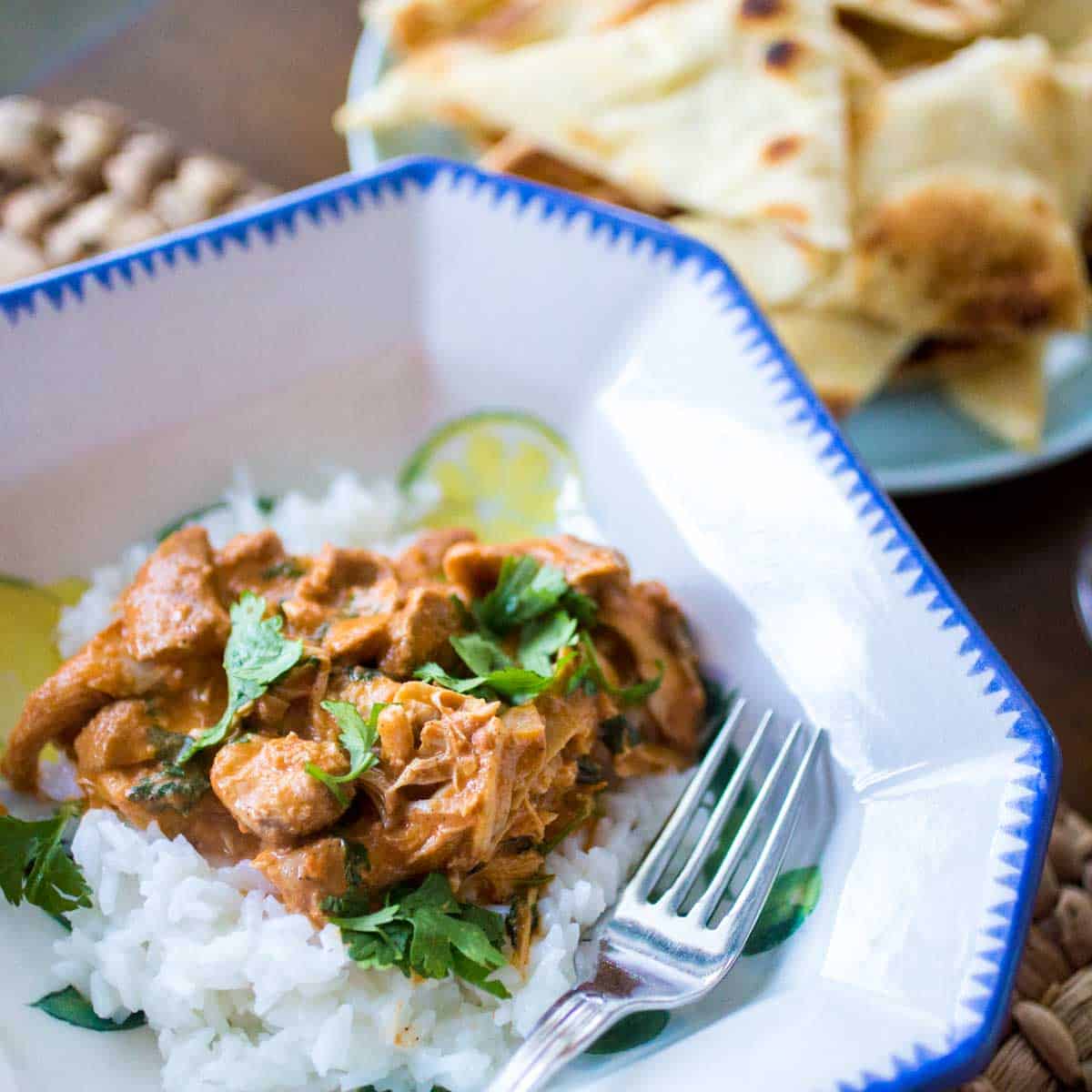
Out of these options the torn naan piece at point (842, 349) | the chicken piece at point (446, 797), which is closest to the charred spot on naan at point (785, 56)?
the torn naan piece at point (842, 349)

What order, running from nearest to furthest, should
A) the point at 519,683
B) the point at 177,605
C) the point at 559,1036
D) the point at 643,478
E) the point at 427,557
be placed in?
1. the point at 559,1036
2. the point at 519,683
3. the point at 177,605
4. the point at 427,557
5. the point at 643,478

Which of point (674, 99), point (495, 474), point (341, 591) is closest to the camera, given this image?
point (341, 591)

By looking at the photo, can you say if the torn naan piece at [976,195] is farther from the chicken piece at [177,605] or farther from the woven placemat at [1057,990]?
the chicken piece at [177,605]

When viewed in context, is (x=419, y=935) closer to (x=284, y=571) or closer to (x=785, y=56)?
(x=284, y=571)

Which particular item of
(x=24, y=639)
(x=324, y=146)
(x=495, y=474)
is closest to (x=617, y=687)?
(x=495, y=474)

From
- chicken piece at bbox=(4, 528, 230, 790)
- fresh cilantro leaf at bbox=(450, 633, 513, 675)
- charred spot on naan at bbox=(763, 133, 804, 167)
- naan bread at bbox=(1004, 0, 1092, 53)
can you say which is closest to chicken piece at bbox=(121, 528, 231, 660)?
chicken piece at bbox=(4, 528, 230, 790)

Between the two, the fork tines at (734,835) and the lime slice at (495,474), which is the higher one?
the lime slice at (495,474)

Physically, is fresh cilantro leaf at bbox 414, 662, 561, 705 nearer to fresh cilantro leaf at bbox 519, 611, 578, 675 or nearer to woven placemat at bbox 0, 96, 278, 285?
fresh cilantro leaf at bbox 519, 611, 578, 675
